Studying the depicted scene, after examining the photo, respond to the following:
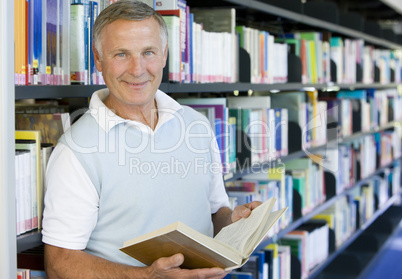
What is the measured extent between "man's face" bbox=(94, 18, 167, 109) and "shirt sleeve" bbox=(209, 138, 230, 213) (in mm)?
372

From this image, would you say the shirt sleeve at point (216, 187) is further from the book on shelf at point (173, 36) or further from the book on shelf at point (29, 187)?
the book on shelf at point (29, 187)

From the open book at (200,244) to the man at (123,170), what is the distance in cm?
3

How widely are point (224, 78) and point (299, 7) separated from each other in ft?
3.48

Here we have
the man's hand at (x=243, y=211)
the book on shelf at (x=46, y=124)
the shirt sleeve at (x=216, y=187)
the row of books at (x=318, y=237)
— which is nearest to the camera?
the book on shelf at (x=46, y=124)

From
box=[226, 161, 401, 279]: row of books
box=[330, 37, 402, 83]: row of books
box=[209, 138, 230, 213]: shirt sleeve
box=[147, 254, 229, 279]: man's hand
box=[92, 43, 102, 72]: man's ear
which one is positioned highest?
Answer: box=[330, 37, 402, 83]: row of books

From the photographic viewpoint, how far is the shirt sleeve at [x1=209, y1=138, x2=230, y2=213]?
1.99 metres

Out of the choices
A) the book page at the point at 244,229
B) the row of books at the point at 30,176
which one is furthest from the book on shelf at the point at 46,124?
the book page at the point at 244,229

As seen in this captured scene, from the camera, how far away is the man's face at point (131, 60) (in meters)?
1.65

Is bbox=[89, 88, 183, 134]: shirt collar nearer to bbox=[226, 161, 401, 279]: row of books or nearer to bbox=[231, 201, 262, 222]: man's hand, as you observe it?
bbox=[231, 201, 262, 222]: man's hand

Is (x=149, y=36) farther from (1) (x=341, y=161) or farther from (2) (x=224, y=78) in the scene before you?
(1) (x=341, y=161)

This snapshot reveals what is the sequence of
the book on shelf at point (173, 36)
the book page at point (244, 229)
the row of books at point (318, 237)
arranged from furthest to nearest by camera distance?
the row of books at point (318, 237) → the book on shelf at point (173, 36) → the book page at point (244, 229)

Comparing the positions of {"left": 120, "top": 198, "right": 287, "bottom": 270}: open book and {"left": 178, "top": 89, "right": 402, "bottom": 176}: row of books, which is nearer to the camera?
{"left": 120, "top": 198, "right": 287, "bottom": 270}: open book

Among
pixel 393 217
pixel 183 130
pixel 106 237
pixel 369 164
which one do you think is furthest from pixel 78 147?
pixel 393 217

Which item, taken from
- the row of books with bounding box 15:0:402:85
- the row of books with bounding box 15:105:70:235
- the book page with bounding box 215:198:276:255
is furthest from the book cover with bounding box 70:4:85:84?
the book page with bounding box 215:198:276:255
